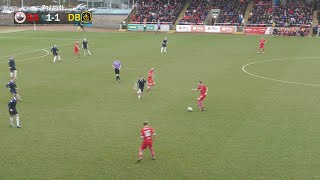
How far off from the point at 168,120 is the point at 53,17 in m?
59.4

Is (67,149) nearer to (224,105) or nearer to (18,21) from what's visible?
(224,105)

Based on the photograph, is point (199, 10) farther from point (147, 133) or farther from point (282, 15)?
point (147, 133)

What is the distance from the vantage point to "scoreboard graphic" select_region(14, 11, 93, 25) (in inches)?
3017

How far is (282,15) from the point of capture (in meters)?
73.6

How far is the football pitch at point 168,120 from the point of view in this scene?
51.8 ft

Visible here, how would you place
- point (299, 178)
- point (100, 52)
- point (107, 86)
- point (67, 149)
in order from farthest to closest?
point (100, 52) → point (107, 86) → point (67, 149) → point (299, 178)

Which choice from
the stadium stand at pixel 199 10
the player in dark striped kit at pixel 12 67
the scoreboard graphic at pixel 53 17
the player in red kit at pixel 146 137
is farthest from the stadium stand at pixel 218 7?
the player in red kit at pixel 146 137

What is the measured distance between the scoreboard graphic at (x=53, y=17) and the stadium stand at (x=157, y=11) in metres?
8.89

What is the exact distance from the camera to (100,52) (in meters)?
47.8

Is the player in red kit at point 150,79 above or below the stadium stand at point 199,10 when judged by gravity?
below

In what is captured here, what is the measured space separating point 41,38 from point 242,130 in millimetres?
47986

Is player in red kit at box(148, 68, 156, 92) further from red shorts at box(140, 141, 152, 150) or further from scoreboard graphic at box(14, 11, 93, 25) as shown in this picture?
scoreboard graphic at box(14, 11, 93, 25)

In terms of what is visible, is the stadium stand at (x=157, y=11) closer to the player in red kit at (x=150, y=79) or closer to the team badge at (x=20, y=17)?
the team badge at (x=20, y=17)

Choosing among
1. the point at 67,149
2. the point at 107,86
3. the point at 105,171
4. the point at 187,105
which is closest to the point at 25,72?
the point at 107,86
